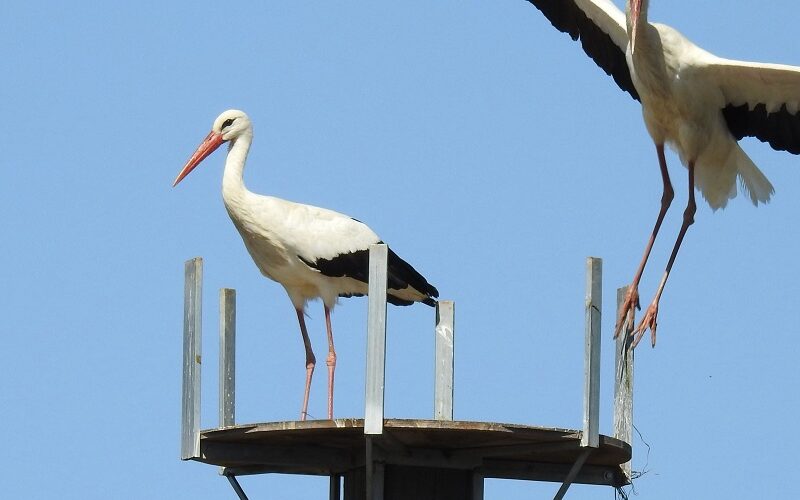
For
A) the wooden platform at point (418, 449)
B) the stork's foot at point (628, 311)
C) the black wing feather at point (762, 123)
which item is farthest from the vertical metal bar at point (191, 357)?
the black wing feather at point (762, 123)

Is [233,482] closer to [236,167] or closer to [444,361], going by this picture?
[444,361]

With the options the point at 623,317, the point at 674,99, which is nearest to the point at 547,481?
the point at 623,317

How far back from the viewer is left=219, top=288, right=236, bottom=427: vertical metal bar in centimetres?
1009

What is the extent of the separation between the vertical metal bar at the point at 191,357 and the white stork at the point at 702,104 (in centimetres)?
296

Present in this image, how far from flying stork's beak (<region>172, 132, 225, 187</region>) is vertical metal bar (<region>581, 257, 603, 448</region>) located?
15.7 feet

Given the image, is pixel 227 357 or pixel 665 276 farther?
pixel 665 276

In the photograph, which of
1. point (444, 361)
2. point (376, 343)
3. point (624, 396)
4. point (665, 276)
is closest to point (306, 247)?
point (444, 361)

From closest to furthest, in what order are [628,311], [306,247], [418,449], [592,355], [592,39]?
[592,355]
[418,449]
[628,311]
[306,247]
[592,39]

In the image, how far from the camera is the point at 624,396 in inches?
381

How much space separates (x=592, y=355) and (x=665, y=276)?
8.41 feet

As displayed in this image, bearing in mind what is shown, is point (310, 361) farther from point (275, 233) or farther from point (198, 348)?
point (198, 348)

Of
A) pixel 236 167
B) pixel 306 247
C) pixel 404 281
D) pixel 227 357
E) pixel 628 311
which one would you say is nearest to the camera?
pixel 227 357

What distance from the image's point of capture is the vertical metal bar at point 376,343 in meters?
8.66

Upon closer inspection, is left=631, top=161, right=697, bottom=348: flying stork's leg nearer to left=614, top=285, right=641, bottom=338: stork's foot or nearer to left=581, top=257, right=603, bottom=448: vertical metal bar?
left=614, top=285, right=641, bottom=338: stork's foot
